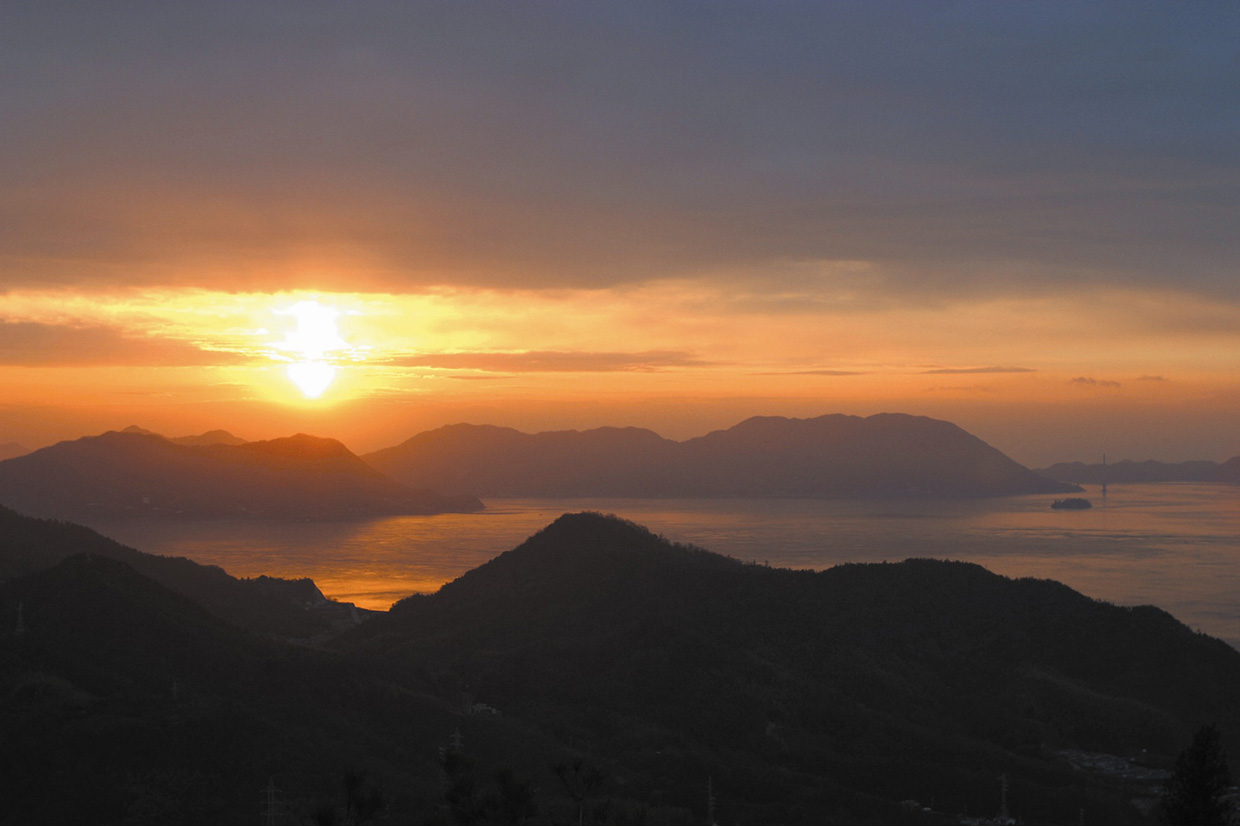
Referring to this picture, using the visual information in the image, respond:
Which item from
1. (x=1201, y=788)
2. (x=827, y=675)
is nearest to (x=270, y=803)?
(x=1201, y=788)

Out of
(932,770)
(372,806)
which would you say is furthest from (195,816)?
(932,770)

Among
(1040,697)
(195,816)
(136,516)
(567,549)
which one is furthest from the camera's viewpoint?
(136,516)

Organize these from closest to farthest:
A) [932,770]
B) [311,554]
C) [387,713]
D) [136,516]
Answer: [932,770] < [387,713] < [311,554] < [136,516]

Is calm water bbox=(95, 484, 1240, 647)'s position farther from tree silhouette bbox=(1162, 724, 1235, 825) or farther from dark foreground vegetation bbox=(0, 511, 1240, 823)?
tree silhouette bbox=(1162, 724, 1235, 825)

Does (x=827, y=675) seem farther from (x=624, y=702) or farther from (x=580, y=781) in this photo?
(x=580, y=781)

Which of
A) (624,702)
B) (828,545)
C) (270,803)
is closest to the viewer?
(270,803)

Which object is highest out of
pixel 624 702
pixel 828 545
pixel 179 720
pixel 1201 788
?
pixel 1201 788

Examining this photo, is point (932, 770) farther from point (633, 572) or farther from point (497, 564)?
point (497, 564)
